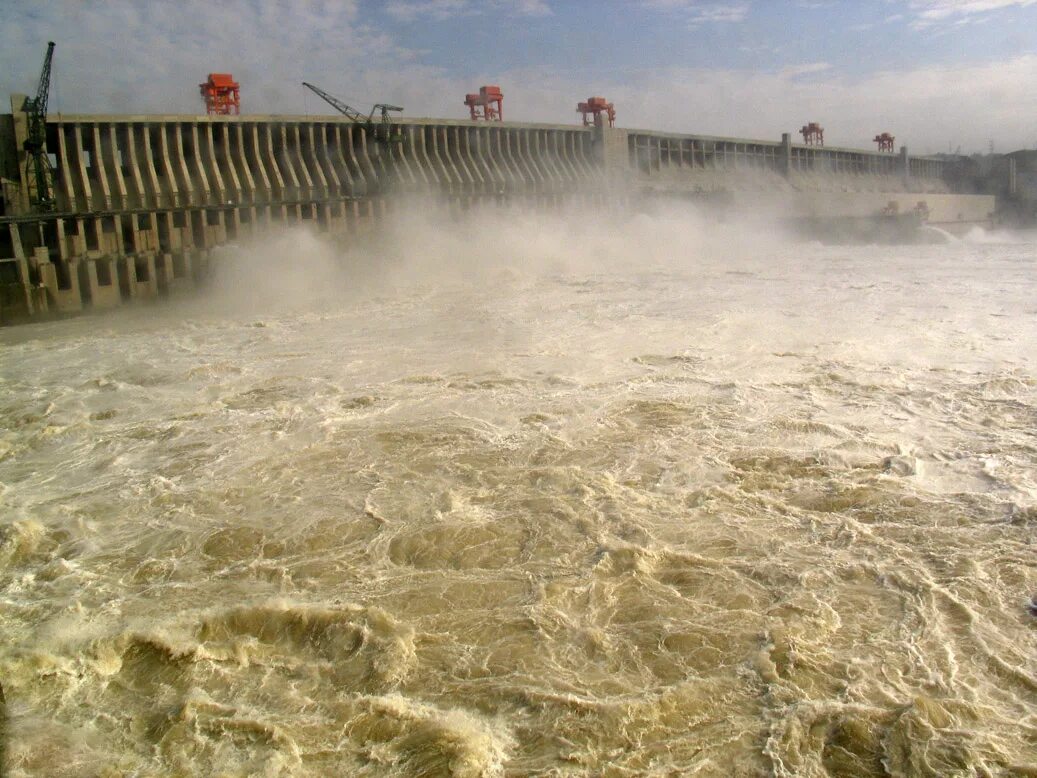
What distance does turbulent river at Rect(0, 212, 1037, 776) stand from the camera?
10.9 feet

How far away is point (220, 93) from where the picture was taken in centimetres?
2461

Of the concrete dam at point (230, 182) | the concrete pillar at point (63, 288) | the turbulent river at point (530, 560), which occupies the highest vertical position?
the concrete dam at point (230, 182)

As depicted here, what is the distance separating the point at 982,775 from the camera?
3.03 meters

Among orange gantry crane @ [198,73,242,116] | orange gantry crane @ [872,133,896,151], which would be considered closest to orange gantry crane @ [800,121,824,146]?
orange gantry crane @ [872,133,896,151]

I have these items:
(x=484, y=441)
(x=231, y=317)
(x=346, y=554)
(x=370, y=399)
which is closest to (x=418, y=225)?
(x=231, y=317)

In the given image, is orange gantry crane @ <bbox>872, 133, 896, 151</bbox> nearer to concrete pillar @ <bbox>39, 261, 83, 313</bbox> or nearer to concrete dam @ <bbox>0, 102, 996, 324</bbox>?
concrete dam @ <bbox>0, 102, 996, 324</bbox>

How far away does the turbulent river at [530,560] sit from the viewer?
3328 mm

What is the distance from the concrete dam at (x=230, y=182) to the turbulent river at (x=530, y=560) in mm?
7205

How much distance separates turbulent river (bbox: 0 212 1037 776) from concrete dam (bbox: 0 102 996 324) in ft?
23.6

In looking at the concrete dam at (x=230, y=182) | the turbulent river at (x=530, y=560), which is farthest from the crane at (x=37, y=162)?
the turbulent river at (x=530, y=560)

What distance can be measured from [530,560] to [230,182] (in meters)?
18.4

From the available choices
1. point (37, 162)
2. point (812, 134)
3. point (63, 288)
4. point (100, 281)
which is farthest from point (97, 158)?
point (812, 134)

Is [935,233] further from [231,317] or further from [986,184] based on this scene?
[231,317]

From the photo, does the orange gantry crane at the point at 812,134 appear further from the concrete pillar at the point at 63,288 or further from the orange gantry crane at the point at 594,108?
the concrete pillar at the point at 63,288
